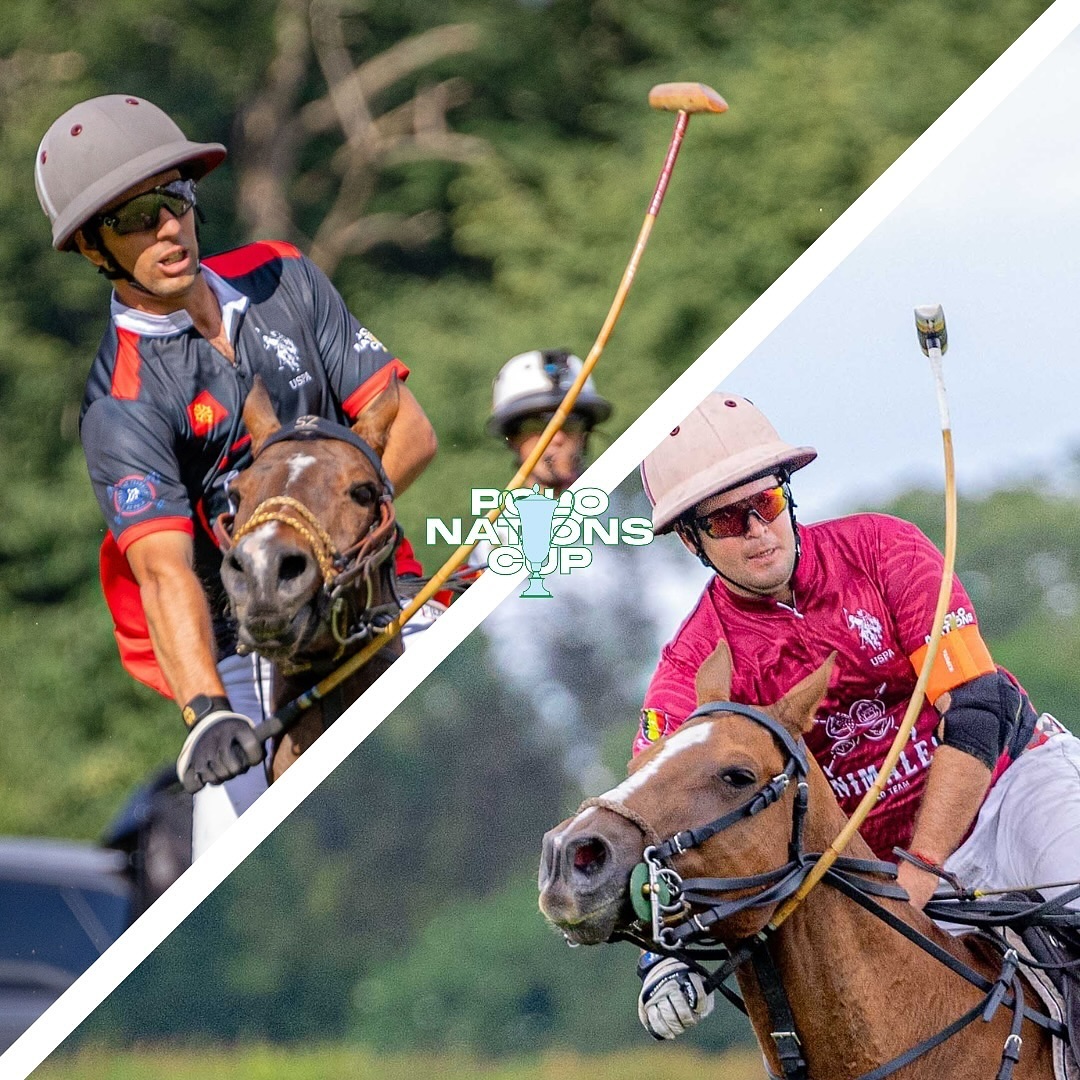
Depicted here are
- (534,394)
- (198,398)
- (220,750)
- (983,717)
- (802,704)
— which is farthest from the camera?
(534,394)

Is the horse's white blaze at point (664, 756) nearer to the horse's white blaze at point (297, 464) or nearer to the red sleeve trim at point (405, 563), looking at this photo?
the horse's white blaze at point (297, 464)

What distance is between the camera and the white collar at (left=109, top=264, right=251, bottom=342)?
4090 mm

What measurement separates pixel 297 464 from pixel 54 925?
6.45 feet

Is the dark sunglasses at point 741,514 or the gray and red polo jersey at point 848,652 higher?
the dark sunglasses at point 741,514

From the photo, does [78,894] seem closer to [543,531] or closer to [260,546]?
[543,531]

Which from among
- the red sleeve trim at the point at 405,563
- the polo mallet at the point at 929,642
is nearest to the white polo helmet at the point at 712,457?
the polo mallet at the point at 929,642

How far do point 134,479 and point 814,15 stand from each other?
704cm

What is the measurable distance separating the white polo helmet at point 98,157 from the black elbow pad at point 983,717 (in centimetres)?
195

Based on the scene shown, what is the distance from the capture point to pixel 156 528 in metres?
3.98

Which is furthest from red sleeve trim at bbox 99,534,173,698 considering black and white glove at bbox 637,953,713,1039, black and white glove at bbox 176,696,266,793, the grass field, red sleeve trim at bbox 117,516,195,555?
black and white glove at bbox 637,953,713,1039

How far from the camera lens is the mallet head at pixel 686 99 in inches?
166

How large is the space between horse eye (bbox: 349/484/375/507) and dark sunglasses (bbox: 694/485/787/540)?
26.3 inches

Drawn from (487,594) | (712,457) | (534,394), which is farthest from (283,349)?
(712,457)

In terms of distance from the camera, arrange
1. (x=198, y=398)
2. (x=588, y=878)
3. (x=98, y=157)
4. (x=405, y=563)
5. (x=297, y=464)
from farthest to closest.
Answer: (x=405, y=563) → (x=198, y=398) → (x=98, y=157) → (x=297, y=464) → (x=588, y=878)
